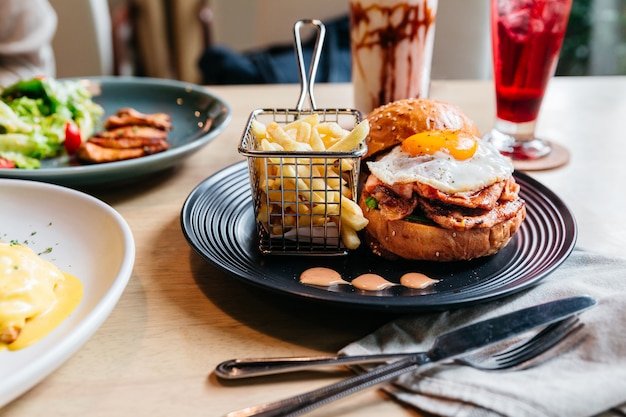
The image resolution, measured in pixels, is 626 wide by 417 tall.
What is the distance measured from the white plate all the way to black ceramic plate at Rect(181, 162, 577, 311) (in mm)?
171

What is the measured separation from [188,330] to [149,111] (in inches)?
53.2

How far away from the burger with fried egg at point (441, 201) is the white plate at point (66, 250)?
564 millimetres

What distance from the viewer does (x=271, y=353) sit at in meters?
1.05

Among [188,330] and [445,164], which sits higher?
[445,164]

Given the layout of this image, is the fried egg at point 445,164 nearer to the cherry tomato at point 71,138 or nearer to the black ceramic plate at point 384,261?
the black ceramic plate at point 384,261

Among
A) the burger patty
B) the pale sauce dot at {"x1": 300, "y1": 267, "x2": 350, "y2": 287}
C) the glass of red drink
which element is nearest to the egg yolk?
the burger patty

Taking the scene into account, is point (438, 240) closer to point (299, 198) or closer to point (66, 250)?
point (299, 198)

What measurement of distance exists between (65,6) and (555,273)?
3494 mm

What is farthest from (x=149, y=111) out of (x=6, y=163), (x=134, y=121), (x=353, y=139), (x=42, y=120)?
(x=353, y=139)

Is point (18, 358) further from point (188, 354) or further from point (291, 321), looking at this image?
point (291, 321)

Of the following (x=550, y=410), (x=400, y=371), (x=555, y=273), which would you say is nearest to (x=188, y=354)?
(x=400, y=371)

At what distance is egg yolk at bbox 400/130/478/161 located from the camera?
138 cm

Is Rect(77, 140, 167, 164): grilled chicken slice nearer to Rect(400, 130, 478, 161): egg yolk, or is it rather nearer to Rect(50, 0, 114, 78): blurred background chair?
Rect(400, 130, 478, 161): egg yolk

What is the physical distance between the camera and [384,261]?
1.35 metres
